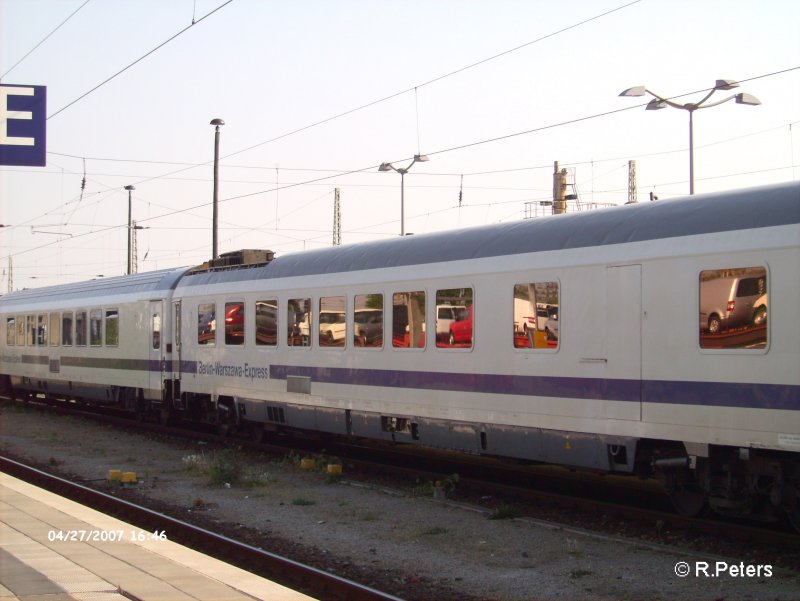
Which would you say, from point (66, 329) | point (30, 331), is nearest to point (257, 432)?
point (66, 329)

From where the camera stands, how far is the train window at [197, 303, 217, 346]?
64.3ft

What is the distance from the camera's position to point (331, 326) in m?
16.0

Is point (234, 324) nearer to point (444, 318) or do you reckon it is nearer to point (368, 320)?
point (368, 320)

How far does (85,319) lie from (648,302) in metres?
18.9

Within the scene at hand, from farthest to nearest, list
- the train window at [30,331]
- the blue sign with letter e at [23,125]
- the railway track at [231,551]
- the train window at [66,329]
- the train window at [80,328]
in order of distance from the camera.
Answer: the train window at [30,331] < the train window at [66,329] < the train window at [80,328] < the blue sign with letter e at [23,125] < the railway track at [231,551]

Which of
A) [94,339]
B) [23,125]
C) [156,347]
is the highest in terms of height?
[23,125]

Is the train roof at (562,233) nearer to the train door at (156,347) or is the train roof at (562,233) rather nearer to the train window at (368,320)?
the train window at (368,320)

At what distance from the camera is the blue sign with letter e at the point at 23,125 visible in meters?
10.9

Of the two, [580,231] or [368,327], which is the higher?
[580,231]

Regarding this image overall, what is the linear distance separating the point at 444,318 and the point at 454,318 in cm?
→ 23

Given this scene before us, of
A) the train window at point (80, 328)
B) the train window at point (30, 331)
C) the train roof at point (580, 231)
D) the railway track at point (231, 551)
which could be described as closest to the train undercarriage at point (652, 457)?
the train roof at point (580, 231)

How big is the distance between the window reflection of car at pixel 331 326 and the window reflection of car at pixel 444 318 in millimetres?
2397

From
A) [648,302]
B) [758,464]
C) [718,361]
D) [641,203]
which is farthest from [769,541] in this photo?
[641,203]

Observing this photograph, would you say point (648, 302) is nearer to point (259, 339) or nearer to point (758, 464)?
point (758, 464)
